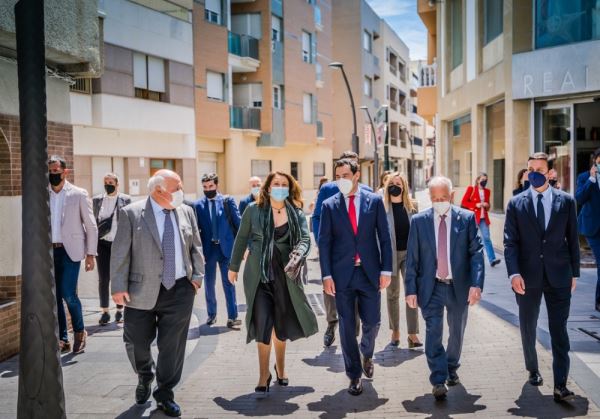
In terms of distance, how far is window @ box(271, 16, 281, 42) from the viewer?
33.8m

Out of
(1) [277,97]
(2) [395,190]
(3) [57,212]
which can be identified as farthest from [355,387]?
(1) [277,97]

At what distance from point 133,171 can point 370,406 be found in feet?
63.4

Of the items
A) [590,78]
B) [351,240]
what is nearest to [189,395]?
[351,240]

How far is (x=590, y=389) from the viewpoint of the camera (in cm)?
559

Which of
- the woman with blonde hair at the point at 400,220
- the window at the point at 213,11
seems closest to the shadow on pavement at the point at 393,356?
the woman with blonde hair at the point at 400,220

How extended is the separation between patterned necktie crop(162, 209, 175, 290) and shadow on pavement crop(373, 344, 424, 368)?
2.47 meters

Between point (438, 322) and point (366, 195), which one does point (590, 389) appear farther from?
point (366, 195)

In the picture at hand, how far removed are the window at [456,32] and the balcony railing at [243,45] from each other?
13.0 meters

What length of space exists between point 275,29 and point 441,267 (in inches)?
1204

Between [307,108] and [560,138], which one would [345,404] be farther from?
[307,108]

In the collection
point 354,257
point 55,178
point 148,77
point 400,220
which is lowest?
point 354,257

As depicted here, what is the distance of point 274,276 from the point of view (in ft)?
19.2

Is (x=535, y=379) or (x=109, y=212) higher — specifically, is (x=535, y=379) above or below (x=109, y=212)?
below

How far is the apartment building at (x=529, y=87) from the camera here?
529 inches
